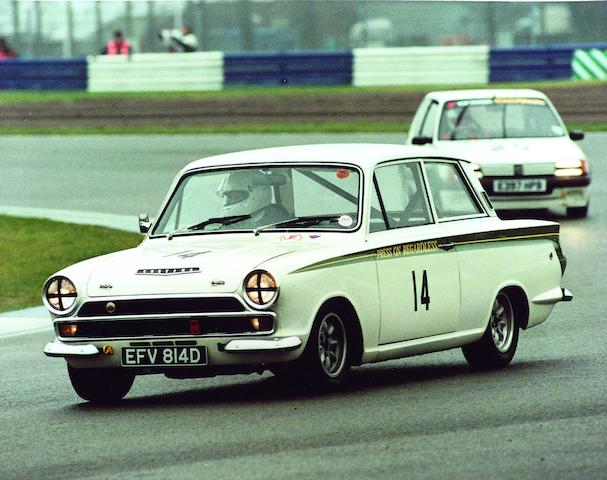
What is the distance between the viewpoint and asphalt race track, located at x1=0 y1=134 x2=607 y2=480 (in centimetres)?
668

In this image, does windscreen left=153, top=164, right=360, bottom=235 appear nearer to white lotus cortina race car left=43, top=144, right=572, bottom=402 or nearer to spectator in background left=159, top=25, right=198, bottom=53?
white lotus cortina race car left=43, top=144, right=572, bottom=402

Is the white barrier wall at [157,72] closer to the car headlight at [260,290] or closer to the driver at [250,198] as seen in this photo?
the driver at [250,198]

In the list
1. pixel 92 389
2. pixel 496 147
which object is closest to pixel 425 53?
pixel 496 147

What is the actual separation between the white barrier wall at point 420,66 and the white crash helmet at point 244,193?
90.1 ft

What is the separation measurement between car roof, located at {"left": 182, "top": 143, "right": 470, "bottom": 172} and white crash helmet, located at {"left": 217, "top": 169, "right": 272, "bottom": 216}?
110 millimetres

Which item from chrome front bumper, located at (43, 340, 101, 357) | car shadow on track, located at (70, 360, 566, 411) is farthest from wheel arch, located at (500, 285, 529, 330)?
Answer: chrome front bumper, located at (43, 340, 101, 357)

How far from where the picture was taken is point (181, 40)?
129 ft

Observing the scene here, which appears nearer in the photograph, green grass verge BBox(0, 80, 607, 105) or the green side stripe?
the green side stripe

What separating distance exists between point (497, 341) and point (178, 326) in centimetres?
241

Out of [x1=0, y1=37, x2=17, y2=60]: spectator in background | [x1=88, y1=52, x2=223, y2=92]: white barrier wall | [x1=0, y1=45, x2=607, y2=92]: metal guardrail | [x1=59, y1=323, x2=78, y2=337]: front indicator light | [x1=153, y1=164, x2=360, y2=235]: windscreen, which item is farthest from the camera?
[x1=0, y1=37, x2=17, y2=60]: spectator in background

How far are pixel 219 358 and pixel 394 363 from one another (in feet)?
7.76

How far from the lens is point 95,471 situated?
6.73m

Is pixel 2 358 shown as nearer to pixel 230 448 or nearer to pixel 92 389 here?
pixel 92 389

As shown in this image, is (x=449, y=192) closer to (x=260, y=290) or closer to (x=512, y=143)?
(x=260, y=290)
